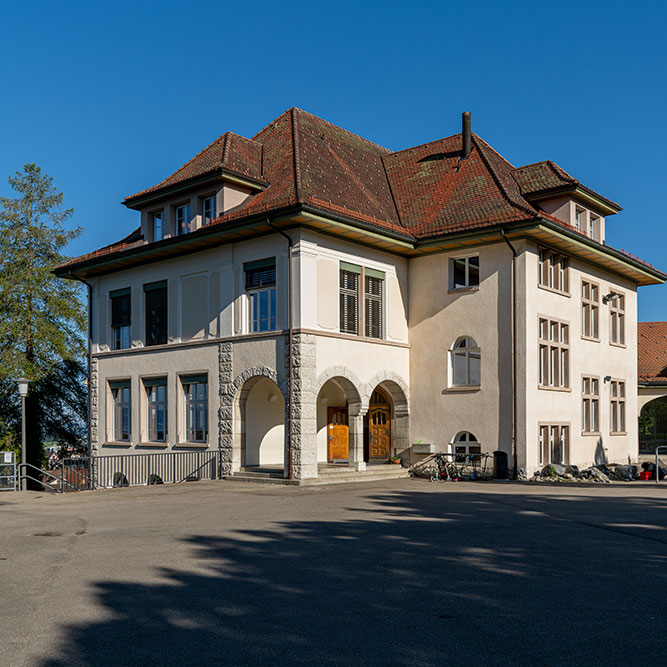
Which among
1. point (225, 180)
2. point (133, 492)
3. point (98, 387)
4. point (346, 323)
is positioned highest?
point (225, 180)

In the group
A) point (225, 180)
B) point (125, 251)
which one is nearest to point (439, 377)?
point (225, 180)

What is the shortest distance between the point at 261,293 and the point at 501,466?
8.30 meters

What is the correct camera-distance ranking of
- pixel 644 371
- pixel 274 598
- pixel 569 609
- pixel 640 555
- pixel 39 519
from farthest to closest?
pixel 644 371, pixel 39 519, pixel 640 555, pixel 274 598, pixel 569 609

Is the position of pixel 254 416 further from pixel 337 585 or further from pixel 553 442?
pixel 337 585

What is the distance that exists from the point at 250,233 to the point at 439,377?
7.13 meters

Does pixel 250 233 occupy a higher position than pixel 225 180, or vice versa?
pixel 225 180

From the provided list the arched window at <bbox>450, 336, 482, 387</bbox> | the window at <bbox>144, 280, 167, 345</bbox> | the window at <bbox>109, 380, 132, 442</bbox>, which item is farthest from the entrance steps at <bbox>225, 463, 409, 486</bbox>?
the window at <bbox>109, 380, 132, 442</bbox>

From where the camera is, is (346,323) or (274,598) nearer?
(274,598)

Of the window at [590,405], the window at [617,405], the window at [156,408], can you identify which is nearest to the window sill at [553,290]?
the window at [590,405]

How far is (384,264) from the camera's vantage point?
25188mm

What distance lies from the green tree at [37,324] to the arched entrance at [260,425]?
15285mm

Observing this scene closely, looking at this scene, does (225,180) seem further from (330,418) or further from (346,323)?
(330,418)

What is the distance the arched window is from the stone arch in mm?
5385

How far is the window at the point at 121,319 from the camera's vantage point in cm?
2833
